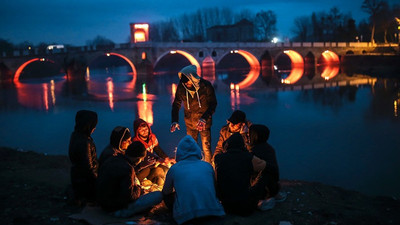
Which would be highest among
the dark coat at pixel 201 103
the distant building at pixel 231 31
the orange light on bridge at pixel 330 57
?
the distant building at pixel 231 31

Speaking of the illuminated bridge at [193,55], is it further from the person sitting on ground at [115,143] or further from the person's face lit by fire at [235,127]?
the person sitting on ground at [115,143]

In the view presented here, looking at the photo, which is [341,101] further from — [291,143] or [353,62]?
[353,62]

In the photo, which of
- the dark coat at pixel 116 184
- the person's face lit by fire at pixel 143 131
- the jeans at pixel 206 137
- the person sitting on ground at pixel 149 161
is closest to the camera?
the dark coat at pixel 116 184

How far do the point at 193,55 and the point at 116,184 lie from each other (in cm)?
4361

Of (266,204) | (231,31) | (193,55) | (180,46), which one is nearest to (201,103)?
(266,204)

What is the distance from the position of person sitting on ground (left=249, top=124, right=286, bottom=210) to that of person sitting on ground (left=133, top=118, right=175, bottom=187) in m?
1.66

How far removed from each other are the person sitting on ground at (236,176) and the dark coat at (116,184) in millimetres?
1059

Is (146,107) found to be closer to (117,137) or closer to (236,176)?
(117,137)

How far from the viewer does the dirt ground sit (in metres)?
4.32

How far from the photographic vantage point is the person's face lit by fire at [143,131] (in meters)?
5.94

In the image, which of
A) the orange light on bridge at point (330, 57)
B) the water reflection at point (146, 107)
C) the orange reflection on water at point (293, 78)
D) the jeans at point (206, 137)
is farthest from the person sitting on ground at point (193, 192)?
the orange light on bridge at point (330, 57)

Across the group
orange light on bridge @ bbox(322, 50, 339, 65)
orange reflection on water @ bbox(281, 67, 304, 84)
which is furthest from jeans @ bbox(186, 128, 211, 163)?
orange light on bridge @ bbox(322, 50, 339, 65)

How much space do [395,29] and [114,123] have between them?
59.8 metres

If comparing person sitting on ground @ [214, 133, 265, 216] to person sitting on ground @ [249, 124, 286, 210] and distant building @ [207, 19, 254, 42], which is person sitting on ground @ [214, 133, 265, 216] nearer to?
person sitting on ground @ [249, 124, 286, 210]
